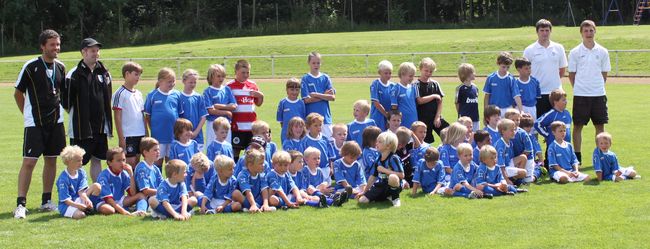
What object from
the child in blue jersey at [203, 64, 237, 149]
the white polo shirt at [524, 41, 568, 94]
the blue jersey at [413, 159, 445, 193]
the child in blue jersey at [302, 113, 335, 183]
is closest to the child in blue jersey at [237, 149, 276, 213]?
the child in blue jersey at [302, 113, 335, 183]

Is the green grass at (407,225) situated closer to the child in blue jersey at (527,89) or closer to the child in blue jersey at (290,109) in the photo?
the child in blue jersey at (527,89)

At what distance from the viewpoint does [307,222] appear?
831 centimetres

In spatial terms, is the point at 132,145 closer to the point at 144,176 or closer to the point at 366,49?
the point at 144,176

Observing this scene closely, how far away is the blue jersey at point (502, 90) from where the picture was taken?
11891mm

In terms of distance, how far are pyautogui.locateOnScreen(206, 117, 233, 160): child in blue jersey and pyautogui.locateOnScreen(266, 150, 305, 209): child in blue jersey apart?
Answer: 92 centimetres

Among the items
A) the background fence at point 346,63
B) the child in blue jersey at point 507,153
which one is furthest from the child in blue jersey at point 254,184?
the background fence at point 346,63

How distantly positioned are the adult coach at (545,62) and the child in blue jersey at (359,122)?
2.81 meters

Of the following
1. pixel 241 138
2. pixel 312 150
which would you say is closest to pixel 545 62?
pixel 312 150

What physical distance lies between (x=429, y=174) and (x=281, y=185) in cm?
185

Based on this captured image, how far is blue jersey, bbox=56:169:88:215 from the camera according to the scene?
8883mm

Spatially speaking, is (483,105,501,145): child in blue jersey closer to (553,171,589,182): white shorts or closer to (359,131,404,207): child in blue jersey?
(553,171,589,182): white shorts

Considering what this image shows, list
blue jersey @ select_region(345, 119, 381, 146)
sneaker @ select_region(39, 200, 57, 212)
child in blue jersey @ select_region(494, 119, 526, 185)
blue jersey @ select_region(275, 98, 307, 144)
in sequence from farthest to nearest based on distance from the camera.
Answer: blue jersey @ select_region(275, 98, 307, 144), blue jersey @ select_region(345, 119, 381, 146), child in blue jersey @ select_region(494, 119, 526, 185), sneaker @ select_region(39, 200, 57, 212)

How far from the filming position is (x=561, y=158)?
10.6 m

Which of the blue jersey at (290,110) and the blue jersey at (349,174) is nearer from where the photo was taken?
the blue jersey at (349,174)
